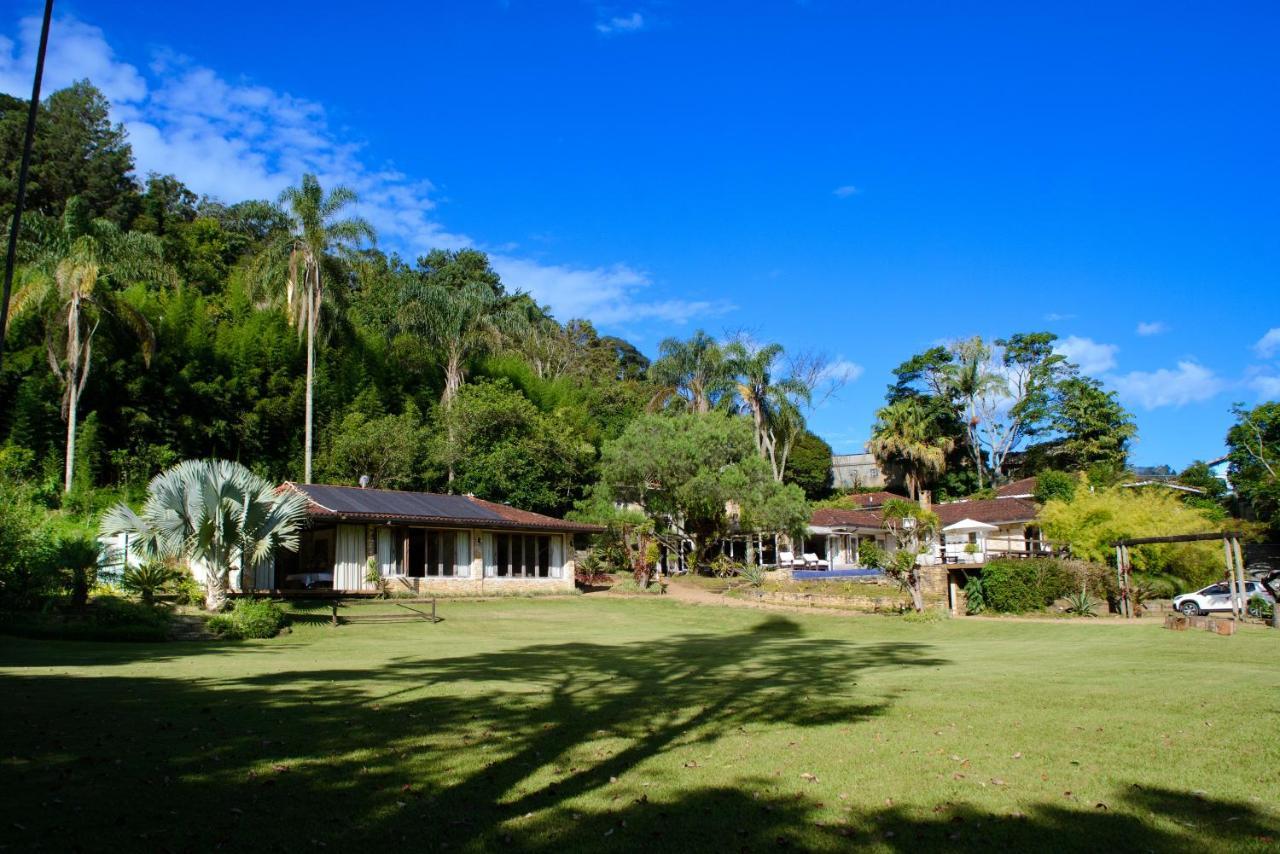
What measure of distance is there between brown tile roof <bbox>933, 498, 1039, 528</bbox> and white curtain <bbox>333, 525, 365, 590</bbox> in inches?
1245

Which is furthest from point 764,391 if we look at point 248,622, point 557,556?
point 248,622

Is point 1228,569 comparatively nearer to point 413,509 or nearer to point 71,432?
point 413,509

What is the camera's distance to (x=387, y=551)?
29219 millimetres

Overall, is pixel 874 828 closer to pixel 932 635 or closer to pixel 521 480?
pixel 932 635

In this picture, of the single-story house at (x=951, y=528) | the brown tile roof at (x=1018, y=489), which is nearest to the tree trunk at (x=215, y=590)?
the single-story house at (x=951, y=528)

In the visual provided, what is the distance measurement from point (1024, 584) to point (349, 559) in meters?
22.5

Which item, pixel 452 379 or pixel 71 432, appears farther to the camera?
A: pixel 452 379

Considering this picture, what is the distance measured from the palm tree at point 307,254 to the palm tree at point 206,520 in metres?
15.0

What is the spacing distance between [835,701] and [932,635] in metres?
13.0

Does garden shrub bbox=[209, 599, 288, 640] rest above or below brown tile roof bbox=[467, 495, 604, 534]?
below

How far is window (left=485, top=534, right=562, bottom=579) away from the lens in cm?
3281

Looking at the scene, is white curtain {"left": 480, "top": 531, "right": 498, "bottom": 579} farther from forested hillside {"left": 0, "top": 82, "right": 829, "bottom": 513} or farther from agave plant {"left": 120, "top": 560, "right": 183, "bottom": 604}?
agave plant {"left": 120, "top": 560, "right": 183, "bottom": 604}

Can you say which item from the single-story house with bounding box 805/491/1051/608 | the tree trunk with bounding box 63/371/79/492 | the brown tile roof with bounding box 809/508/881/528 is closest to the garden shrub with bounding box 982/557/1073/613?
the single-story house with bounding box 805/491/1051/608

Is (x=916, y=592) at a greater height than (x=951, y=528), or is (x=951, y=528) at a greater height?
(x=951, y=528)
